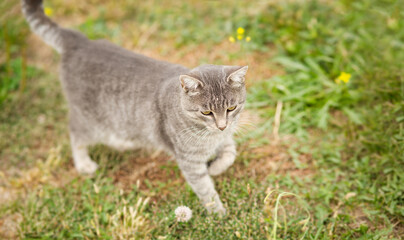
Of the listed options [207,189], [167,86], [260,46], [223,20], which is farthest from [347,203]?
[223,20]

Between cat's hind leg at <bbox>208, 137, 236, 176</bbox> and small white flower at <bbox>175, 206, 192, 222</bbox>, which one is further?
cat's hind leg at <bbox>208, 137, 236, 176</bbox>

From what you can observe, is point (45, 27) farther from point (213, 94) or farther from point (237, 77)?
point (237, 77)

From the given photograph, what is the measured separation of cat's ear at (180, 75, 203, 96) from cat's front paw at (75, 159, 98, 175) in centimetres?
163

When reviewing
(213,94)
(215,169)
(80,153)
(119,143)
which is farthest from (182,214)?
(80,153)

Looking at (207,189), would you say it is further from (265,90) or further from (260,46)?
(260,46)

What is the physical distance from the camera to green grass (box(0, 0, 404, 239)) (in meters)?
2.76

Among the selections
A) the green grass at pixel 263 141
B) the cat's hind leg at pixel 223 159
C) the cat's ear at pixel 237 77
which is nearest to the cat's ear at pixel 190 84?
the cat's ear at pixel 237 77

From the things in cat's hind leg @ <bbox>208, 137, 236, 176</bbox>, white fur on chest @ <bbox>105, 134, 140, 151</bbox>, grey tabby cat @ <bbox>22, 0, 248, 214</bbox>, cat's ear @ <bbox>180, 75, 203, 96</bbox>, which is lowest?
white fur on chest @ <bbox>105, 134, 140, 151</bbox>

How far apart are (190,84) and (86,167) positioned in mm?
1736

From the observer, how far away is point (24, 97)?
14.1 ft

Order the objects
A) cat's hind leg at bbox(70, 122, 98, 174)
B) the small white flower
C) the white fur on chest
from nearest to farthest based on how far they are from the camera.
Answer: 1. the small white flower
2. the white fur on chest
3. cat's hind leg at bbox(70, 122, 98, 174)

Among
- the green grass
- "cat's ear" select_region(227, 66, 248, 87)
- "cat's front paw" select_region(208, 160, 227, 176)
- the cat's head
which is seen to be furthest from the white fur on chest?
"cat's ear" select_region(227, 66, 248, 87)

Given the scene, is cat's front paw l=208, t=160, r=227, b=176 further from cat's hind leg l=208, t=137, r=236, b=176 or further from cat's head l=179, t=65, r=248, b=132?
cat's head l=179, t=65, r=248, b=132

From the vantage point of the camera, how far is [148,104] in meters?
2.98
